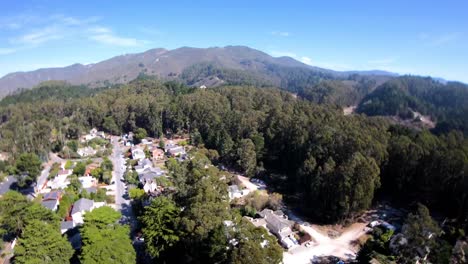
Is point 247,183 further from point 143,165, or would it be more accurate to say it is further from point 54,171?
point 54,171

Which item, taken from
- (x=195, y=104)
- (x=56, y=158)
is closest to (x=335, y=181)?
(x=195, y=104)

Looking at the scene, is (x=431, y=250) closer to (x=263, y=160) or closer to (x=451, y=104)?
(x=263, y=160)

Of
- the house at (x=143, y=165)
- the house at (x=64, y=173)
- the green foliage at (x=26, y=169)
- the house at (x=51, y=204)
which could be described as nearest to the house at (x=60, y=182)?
the house at (x=64, y=173)

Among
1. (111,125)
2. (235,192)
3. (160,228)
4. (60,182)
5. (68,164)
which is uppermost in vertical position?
(111,125)

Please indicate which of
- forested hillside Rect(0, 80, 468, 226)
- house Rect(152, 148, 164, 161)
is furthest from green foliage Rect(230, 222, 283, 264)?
house Rect(152, 148, 164, 161)

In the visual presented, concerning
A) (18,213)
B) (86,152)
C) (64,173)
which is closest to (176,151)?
(64,173)

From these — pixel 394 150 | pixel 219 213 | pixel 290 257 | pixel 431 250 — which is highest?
pixel 394 150
